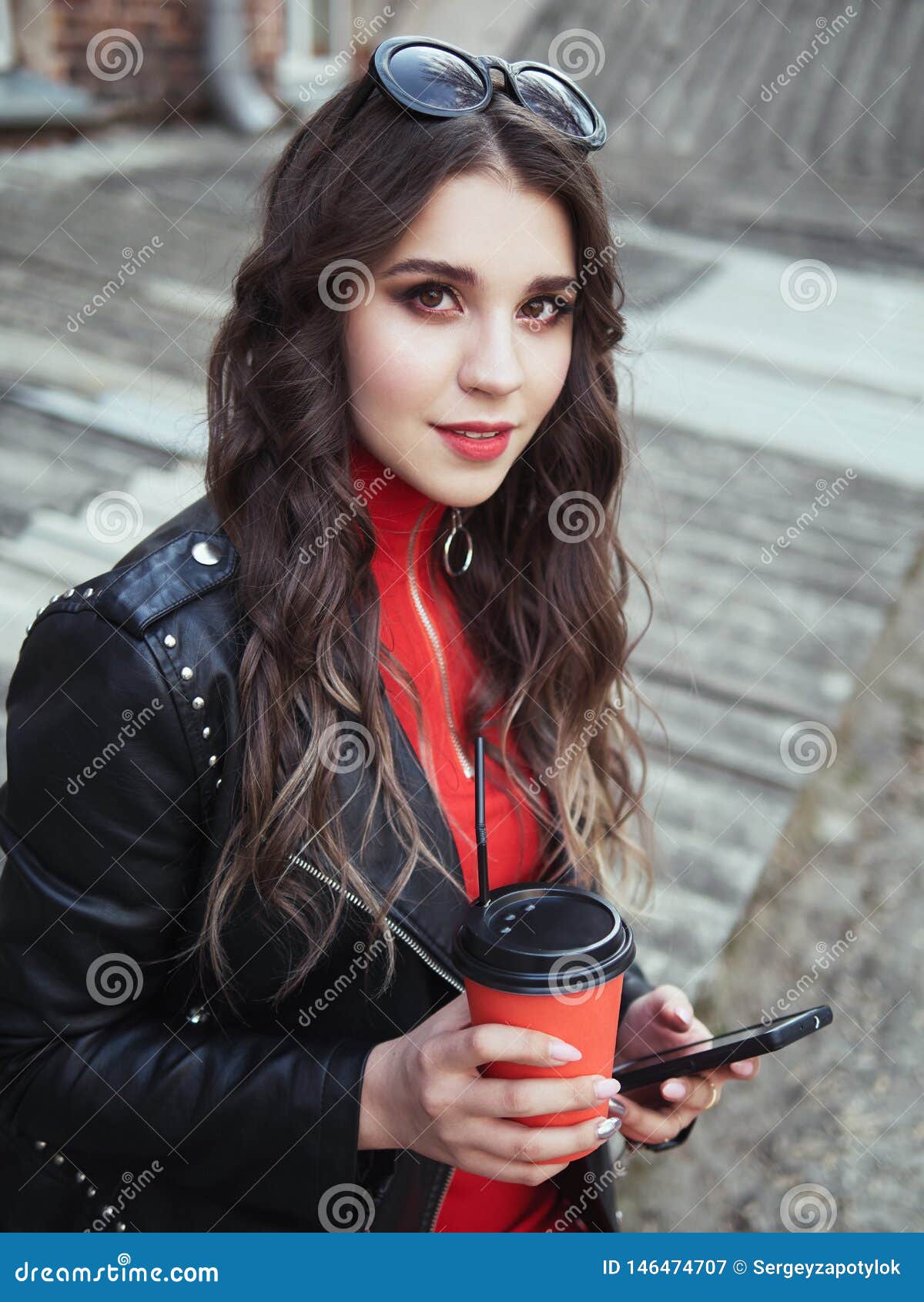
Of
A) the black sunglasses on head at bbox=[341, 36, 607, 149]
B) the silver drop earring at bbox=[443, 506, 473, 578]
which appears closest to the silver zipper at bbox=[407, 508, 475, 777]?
the silver drop earring at bbox=[443, 506, 473, 578]

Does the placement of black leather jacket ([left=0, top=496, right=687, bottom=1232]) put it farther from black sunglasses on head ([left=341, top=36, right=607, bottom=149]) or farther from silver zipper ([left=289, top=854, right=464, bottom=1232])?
black sunglasses on head ([left=341, top=36, right=607, bottom=149])

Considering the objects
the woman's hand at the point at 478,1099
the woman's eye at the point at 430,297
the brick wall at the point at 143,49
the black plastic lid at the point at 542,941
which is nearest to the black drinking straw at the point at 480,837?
the black plastic lid at the point at 542,941

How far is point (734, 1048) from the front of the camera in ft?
4.76

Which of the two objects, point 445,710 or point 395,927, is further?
point 445,710

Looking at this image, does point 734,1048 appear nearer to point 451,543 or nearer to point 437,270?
point 451,543

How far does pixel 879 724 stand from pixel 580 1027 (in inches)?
113

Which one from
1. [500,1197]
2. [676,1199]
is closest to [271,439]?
[500,1197]

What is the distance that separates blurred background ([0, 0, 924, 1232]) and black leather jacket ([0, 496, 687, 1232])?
712 millimetres

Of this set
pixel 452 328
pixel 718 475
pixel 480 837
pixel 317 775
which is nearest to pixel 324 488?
pixel 452 328

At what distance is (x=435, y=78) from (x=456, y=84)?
3 cm

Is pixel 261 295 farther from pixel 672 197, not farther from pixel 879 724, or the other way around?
pixel 672 197

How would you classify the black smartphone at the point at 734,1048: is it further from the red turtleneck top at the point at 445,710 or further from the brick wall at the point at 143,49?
the brick wall at the point at 143,49

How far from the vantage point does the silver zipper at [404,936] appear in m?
1.47

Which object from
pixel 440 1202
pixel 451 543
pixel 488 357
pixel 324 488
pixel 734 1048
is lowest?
pixel 440 1202
